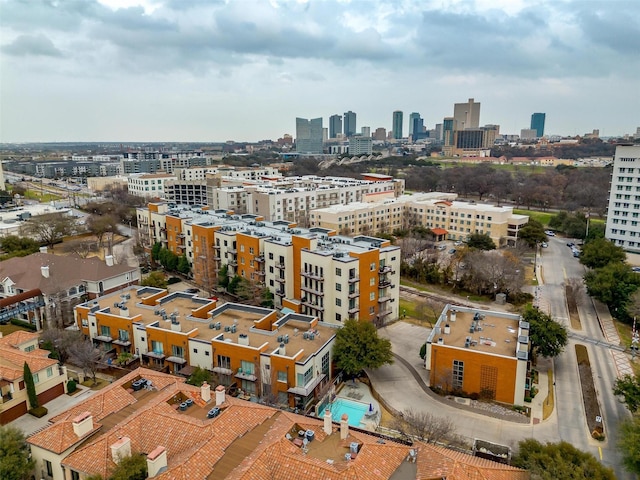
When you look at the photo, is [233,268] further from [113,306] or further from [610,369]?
[610,369]

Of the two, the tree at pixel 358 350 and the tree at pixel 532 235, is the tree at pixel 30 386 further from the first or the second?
the tree at pixel 532 235

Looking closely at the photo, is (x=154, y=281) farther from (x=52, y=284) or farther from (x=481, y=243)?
(x=481, y=243)

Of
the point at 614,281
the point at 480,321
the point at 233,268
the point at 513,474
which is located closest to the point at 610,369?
the point at 480,321

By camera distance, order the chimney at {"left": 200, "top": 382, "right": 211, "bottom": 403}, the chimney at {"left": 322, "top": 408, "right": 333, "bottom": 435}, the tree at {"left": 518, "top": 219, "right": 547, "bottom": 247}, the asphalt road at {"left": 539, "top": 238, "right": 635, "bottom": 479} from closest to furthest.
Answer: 1. the chimney at {"left": 322, "top": 408, "right": 333, "bottom": 435}
2. the chimney at {"left": 200, "top": 382, "right": 211, "bottom": 403}
3. the asphalt road at {"left": 539, "top": 238, "right": 635, "bottom": 479}
4. the tree at {"left": 518, "top": 219, "right": 547, "bottom": 247}

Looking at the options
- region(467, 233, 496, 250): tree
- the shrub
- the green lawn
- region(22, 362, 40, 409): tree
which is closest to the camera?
region(22, 362, 40, 409): tree

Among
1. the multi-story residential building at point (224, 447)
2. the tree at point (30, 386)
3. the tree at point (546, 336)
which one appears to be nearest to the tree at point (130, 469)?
the multi-story residential building at point (224, 447)

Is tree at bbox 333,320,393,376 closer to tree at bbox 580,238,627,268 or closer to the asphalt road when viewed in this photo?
the asphalt road

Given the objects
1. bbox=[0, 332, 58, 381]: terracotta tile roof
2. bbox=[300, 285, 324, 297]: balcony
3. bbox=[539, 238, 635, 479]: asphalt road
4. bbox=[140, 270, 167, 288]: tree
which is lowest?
bbox=[539, 238, 635, 479]: asphalt road

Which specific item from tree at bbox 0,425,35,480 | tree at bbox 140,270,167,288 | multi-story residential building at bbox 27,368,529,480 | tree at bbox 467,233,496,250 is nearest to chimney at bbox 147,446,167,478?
multi-story residential building at bbox 27,368,529,480
